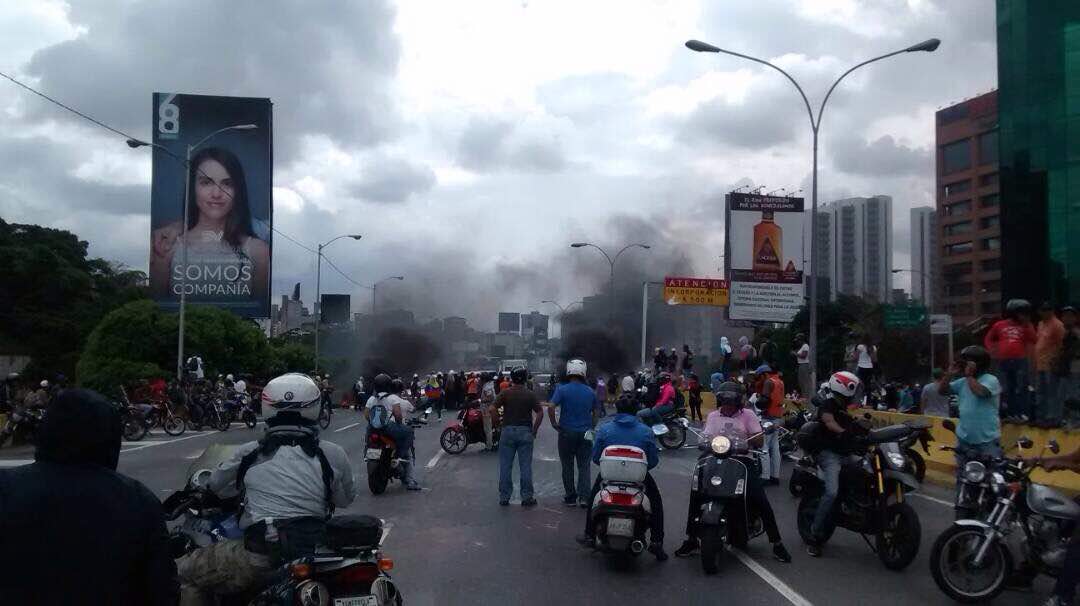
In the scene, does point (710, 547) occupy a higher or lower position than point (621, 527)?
lower

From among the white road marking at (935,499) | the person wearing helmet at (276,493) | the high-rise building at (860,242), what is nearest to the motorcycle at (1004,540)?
the person wearing helmet at (276,493)

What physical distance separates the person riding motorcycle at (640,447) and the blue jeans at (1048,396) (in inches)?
325

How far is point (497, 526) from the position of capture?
10.7m

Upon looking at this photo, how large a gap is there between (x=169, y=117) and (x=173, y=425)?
2852cm

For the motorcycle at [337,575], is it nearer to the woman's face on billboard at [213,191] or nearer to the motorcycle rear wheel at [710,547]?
the motorcycle rear wheel at [710,547]

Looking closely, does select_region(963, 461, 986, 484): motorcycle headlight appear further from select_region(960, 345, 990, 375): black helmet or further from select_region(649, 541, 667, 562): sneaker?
select_region(649, 541, 667, 562): sneaker

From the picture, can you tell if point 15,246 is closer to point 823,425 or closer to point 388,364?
point 388,364

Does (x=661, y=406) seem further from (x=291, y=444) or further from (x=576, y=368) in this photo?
(x=291, y=444)

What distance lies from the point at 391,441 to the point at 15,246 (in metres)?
47.8

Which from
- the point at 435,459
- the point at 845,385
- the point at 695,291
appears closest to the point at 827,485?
the point at 845,385

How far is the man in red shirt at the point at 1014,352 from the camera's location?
1411 cm

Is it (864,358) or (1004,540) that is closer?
(1004,540)

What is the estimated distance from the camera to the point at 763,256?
43.8 metres

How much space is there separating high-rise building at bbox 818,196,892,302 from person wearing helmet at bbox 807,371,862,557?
120233 mm
